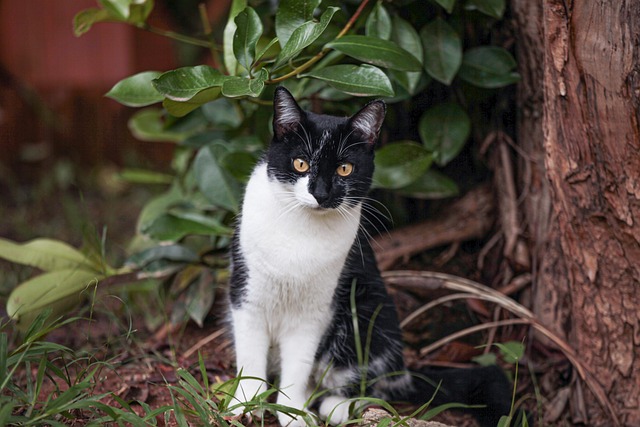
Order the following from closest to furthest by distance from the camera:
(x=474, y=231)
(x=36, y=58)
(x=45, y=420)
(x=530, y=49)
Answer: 1. (x=45, y=420)
2. (x=530, y=49)
3. (x=474, y=231)
4. (x=36, y=58)

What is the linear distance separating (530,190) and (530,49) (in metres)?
0.53

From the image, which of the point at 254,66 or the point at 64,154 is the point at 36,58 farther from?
the point at 254,66

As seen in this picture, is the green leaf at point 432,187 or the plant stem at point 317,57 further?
the green leaf at point 432,187

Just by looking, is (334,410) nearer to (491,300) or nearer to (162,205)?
(491,300)

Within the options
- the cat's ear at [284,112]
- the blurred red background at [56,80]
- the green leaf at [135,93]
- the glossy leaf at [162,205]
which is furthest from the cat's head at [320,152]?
the blurred red background at [56,80]

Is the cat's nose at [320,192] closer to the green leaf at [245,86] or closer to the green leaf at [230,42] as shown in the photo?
the green leaf at [245,86]

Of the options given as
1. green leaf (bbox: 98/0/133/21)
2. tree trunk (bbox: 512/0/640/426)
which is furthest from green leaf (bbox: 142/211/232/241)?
tree trunk (bbox: 512/0/640/426)

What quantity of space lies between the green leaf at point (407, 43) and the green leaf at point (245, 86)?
0.55 m

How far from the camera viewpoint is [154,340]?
270cm

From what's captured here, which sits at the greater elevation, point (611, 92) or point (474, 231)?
point (611, 92)

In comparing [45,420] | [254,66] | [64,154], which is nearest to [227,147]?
[254,66]

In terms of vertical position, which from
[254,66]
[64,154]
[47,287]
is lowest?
[64,154]

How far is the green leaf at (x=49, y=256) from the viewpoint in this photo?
99.0 inches

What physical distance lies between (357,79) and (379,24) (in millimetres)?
303
